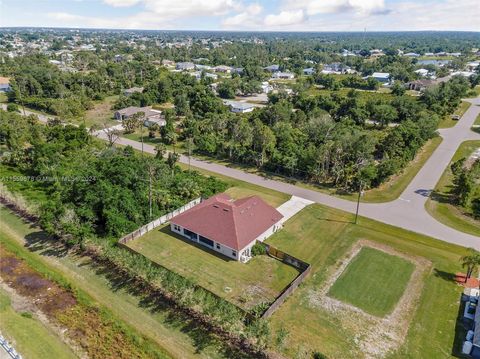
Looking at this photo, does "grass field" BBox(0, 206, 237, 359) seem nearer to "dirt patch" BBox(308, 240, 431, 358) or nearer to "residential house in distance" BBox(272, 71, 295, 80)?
"dirt patch" BBox(308, 240, 431, 358)

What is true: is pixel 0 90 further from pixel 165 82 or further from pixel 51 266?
pixel 51 266

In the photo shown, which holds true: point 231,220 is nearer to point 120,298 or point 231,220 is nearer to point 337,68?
point 120,298

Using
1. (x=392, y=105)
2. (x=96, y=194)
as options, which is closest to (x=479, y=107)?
(x=392, y=105)

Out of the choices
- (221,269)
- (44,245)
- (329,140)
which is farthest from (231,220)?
(329,140)

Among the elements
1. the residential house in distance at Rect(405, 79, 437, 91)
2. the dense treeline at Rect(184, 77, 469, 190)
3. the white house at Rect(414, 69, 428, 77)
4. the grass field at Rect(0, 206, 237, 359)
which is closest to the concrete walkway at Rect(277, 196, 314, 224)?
the dense treeline at Rect(184, 77, 469, 190)

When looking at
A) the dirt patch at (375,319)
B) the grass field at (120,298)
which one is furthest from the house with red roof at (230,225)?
the grass field at (120,298)

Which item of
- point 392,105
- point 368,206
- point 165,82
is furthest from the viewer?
point 165,82
